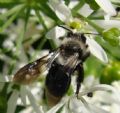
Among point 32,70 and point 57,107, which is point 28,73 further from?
point 57,107

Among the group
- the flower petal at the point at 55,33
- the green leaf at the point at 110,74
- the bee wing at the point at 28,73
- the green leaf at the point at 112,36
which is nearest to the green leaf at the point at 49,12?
the flower petal at the point at 55,33

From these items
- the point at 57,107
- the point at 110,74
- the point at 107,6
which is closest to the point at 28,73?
the point at 57,107

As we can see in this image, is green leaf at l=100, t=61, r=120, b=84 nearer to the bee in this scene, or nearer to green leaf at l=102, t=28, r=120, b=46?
green leaf at l=102, t=28, r=120, b=46

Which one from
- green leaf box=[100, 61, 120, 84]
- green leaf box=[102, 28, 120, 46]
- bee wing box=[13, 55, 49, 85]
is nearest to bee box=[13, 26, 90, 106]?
bee wing box=[13, 55, 49, 85]

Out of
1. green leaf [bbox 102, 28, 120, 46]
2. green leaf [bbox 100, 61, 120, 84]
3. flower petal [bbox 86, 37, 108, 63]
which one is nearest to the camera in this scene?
flower petal [bbox 86, 37, 108, 63]

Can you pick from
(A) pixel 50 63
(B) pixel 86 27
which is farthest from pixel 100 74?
(A) pixel 50 63

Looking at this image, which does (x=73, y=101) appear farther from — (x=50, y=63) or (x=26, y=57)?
(x=26, y=57)
